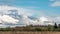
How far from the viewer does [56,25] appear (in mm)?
23281

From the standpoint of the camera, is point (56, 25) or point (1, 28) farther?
point (56, 25)

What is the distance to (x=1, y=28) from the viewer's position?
21844 mm

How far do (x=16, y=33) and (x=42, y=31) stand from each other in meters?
2.00

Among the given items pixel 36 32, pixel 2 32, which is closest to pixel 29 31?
pixel 36 32

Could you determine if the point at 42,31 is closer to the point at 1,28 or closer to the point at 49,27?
the point at 49,27

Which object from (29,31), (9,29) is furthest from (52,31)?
(9,29)

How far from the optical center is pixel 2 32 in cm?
2141

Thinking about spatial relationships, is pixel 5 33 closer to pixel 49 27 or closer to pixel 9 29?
pixel 9 29

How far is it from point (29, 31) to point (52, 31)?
1770 millimetres

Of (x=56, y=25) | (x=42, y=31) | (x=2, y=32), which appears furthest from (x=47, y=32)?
(x=2, y=32)

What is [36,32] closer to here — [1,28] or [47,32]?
[47,32]

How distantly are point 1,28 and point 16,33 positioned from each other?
1297 mm

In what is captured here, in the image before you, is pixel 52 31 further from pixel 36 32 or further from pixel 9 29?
pixel 9 29

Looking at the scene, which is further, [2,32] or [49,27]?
[49,27]
